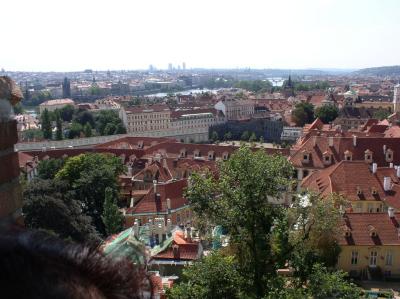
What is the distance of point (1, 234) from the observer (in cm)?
125

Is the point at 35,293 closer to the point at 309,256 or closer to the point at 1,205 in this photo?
the point at 1,205

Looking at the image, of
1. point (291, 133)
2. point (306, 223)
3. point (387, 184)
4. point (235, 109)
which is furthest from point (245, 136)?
point (306, 223)

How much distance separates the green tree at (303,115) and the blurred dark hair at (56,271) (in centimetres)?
7016

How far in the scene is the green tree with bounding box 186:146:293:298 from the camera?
11609 millimetres

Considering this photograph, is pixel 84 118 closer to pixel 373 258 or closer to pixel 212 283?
pixel 373 258

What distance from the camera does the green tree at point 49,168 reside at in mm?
33906

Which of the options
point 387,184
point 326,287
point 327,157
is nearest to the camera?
point 326,287

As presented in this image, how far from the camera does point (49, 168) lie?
34156 mm

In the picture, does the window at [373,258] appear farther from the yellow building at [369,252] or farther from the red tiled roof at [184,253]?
the red tiled roof at [184,253]

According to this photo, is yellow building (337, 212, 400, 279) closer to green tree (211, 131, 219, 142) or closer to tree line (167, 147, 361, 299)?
tree line (167, 147, 361, 299)

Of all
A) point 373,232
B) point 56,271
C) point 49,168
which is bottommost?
point 49,168

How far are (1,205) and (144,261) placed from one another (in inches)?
48.6

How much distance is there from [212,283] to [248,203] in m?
2.04

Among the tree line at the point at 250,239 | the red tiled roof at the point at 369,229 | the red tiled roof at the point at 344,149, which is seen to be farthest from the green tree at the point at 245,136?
the tree line at the point at 250,239
